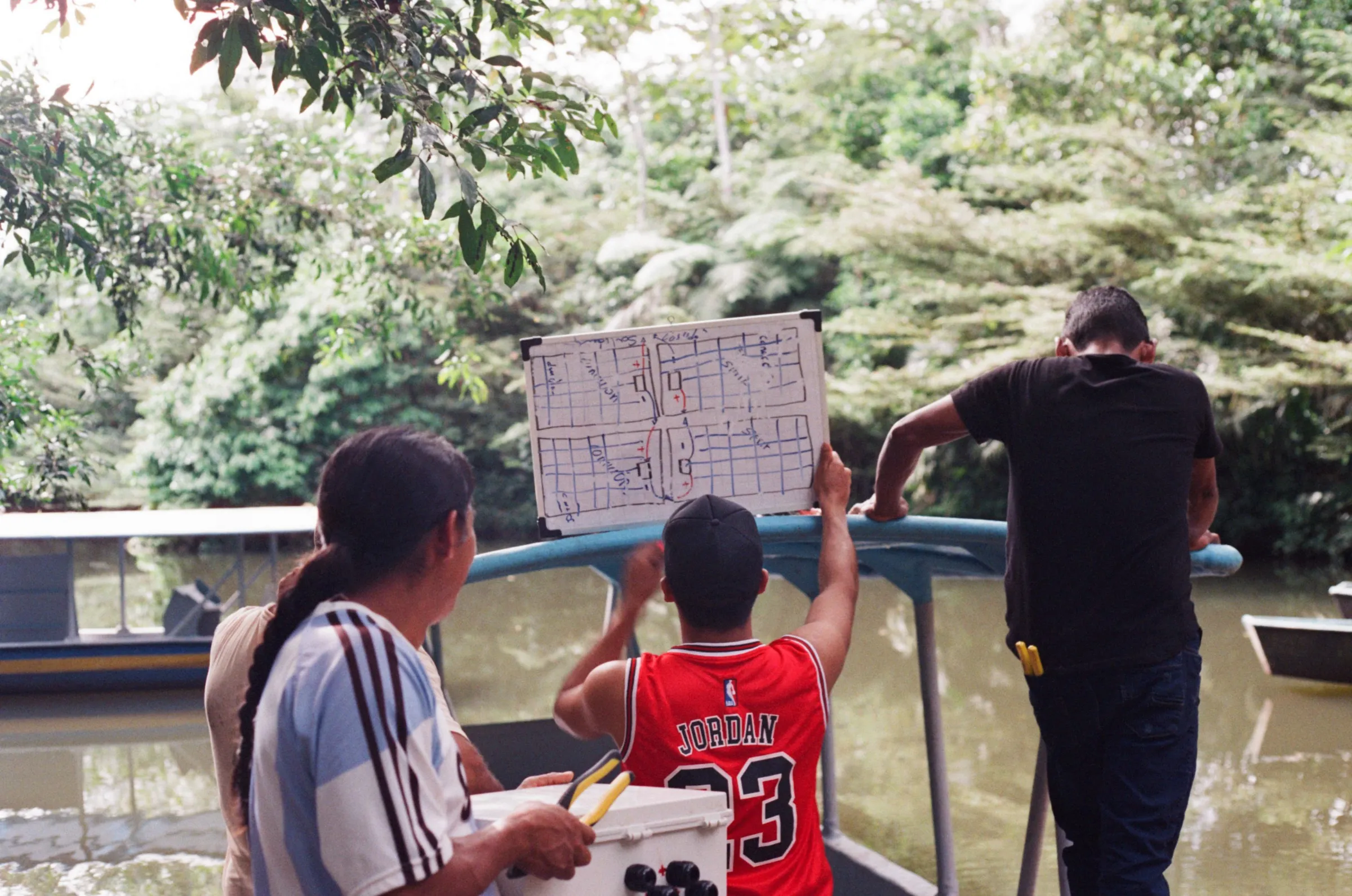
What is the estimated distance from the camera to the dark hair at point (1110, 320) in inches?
115

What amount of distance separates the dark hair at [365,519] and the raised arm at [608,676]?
2.11ft

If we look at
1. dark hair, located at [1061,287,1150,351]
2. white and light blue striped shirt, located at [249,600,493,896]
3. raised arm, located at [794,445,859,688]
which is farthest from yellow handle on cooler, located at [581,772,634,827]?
dark hair, located at [1061,287,1150,351]

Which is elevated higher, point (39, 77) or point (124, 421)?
point (39, 77)

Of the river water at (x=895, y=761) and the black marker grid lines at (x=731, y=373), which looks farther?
the river water at (x=895, y=761)

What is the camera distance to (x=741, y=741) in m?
2.17

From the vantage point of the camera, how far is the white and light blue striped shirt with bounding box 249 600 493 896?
1.45 metres

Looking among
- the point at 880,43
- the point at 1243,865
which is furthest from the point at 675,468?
the point at 880,43

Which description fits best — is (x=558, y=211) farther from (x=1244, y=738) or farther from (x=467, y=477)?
(x=467, y=477)

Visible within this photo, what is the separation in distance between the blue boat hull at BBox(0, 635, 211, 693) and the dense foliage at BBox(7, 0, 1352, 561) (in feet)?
8.64

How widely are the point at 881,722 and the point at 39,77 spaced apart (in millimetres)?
6509

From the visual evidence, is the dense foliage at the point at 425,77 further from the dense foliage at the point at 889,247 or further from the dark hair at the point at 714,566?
the dense foliage at the point at 889,247

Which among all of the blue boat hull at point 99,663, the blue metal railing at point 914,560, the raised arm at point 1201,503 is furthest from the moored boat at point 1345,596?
the blue boat hull at point 99,663

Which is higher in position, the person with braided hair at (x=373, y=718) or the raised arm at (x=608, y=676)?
the person with braided hair at (x=373, y=718)

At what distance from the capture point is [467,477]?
1741 mm
